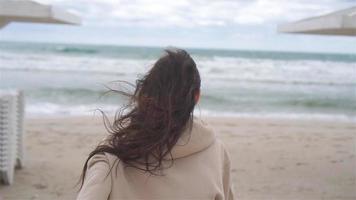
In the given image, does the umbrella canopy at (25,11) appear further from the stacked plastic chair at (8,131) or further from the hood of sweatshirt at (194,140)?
the hood of sweatshirt at (194,140)

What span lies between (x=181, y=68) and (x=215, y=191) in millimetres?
353

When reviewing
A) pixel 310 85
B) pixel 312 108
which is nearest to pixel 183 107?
pixel 312 108

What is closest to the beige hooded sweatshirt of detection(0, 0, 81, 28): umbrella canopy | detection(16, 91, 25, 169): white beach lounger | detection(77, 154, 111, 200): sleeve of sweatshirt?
detection(77, 154, 111, 200): sleeve of sweatshirt

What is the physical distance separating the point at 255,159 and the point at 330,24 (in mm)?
2739

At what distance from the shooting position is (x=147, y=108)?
1628 millimetres

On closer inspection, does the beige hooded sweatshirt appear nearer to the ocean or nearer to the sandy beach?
the ocean

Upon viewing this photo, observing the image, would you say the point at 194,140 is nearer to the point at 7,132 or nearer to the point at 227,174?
the point at 227,174

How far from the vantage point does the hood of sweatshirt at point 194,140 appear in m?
1.66

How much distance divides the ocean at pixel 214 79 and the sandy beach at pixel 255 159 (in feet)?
2.77

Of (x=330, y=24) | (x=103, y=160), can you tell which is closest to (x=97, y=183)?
(x=103, y=160)

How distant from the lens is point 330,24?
17.1ft

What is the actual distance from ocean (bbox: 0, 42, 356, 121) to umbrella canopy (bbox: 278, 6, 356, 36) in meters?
1.73

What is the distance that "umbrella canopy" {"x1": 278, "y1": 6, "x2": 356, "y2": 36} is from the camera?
191 inches

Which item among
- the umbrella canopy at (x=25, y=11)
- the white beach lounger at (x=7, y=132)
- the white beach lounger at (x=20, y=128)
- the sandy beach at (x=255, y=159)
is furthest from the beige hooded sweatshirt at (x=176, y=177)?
the white beach lounger at (x=20, y=128)
